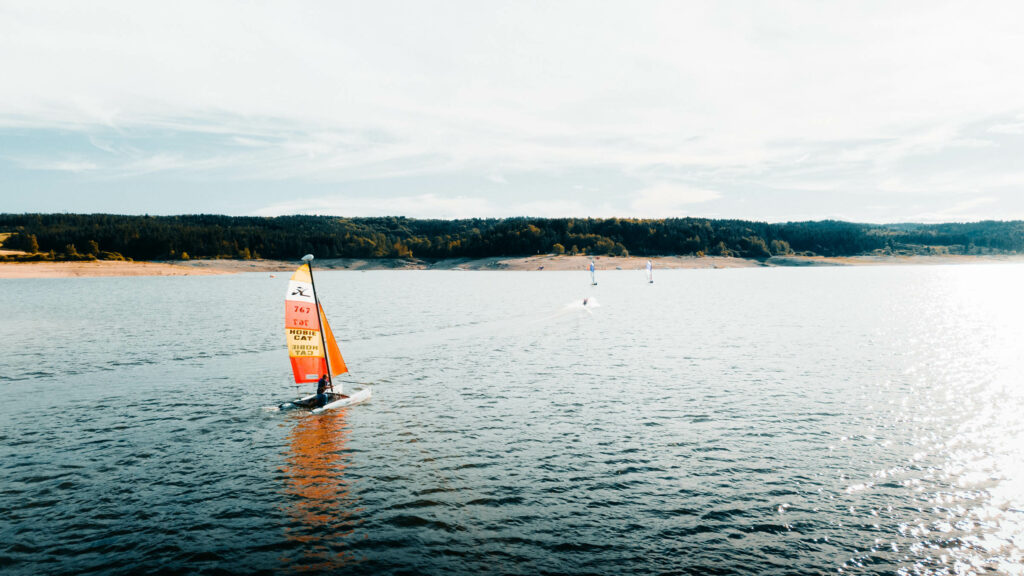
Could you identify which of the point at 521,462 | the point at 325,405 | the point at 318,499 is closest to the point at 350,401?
the point at 325,405

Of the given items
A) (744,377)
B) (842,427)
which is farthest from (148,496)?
(744,377)

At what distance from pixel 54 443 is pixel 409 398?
51.4 ft

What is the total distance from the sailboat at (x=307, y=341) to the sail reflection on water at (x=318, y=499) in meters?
3.68

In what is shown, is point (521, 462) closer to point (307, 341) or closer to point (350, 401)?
point (350, 401)

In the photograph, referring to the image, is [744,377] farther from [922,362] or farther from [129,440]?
[129,440]

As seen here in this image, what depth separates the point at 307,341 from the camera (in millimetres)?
33281

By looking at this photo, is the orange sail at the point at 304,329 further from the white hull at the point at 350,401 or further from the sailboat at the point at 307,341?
the white hull at the point at 350,401

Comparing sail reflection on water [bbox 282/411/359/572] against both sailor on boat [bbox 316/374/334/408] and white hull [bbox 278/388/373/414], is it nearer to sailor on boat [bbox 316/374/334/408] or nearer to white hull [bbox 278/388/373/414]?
white hull [bbox 278/388/373/414]

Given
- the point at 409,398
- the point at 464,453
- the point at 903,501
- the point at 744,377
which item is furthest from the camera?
the point at 744,377

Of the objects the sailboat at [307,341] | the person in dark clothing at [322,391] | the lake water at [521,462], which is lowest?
the lake water at [521,462]

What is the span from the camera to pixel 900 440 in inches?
1027

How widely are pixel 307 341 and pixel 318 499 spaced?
48.2ft

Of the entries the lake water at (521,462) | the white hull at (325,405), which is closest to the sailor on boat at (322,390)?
the white hull at (325,405)

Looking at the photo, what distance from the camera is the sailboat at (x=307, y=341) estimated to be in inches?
1262
